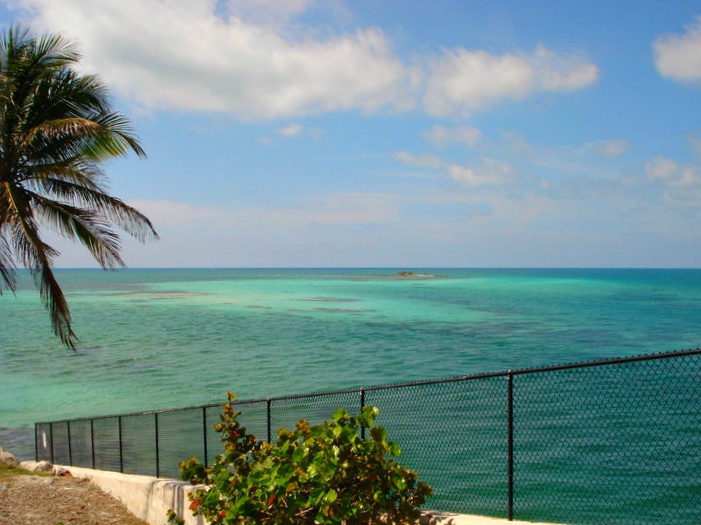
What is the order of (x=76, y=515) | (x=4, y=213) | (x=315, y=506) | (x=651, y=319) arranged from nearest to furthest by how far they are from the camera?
(x=315, y=506) → (x=76, y=515) → (x=4, y=213) → (x=651, y=319)

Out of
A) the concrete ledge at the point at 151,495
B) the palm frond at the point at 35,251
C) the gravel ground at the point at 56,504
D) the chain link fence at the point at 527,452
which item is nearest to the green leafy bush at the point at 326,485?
the chain link fence at the point at 527,452

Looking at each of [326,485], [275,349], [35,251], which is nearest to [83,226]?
[35,251]

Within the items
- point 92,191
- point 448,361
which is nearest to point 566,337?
point 448,361

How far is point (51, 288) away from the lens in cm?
1213

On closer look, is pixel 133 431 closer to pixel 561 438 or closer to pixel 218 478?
pixel 561 438

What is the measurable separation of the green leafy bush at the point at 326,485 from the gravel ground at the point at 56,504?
4014mm

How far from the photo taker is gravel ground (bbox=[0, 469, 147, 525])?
8.67 meters

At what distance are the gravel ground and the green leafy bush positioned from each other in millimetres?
4014

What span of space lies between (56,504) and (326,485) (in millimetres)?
6053

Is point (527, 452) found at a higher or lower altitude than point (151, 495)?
lower

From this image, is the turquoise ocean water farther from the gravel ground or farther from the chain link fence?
the gravel ground

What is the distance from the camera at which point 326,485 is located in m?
5.23

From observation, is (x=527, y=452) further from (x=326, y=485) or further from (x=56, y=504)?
(x=56, y=504)

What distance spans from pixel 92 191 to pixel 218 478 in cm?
843
